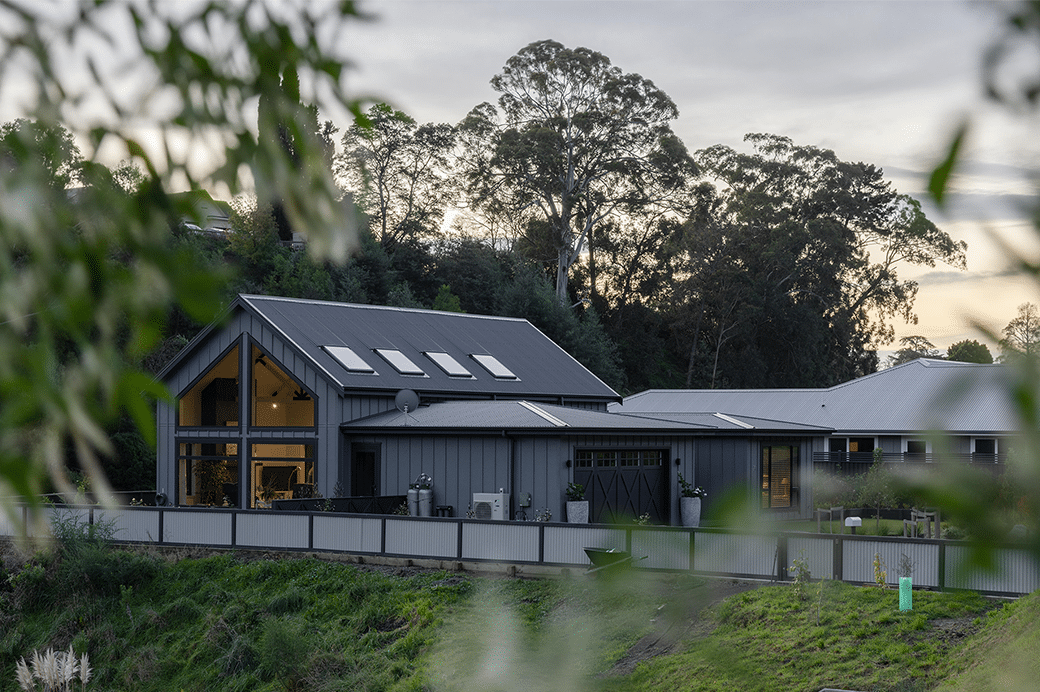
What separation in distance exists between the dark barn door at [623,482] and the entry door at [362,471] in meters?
5.75

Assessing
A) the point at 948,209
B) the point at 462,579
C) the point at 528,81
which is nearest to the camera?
the point at 948,209

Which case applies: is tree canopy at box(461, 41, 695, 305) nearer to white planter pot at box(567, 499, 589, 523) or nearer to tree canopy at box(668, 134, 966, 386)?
tree canopy at box(668, 134, 966, 386)

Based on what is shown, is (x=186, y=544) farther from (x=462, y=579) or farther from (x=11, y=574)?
(x=462, y=579)

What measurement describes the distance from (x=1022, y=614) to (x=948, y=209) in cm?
1388

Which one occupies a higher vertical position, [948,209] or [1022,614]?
[948,209]

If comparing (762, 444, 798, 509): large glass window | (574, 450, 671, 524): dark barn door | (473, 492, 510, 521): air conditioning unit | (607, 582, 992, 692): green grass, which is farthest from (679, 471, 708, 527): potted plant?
(607, 582, 992, 692): green grass

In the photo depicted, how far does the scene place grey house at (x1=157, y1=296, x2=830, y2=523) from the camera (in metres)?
24.6

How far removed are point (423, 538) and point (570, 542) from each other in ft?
10.6

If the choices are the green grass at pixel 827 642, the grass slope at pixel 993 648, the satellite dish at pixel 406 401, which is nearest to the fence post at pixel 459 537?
the green grass at pixel 827 642

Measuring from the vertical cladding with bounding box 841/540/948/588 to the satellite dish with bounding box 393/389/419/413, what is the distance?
12756 millimetres

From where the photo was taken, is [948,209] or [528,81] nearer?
[948,209]

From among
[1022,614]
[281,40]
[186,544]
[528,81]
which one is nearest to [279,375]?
[186,544]

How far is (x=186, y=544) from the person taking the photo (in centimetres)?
2358

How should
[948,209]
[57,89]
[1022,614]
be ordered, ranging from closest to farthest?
[948,209], [57,89], [1022,614]
